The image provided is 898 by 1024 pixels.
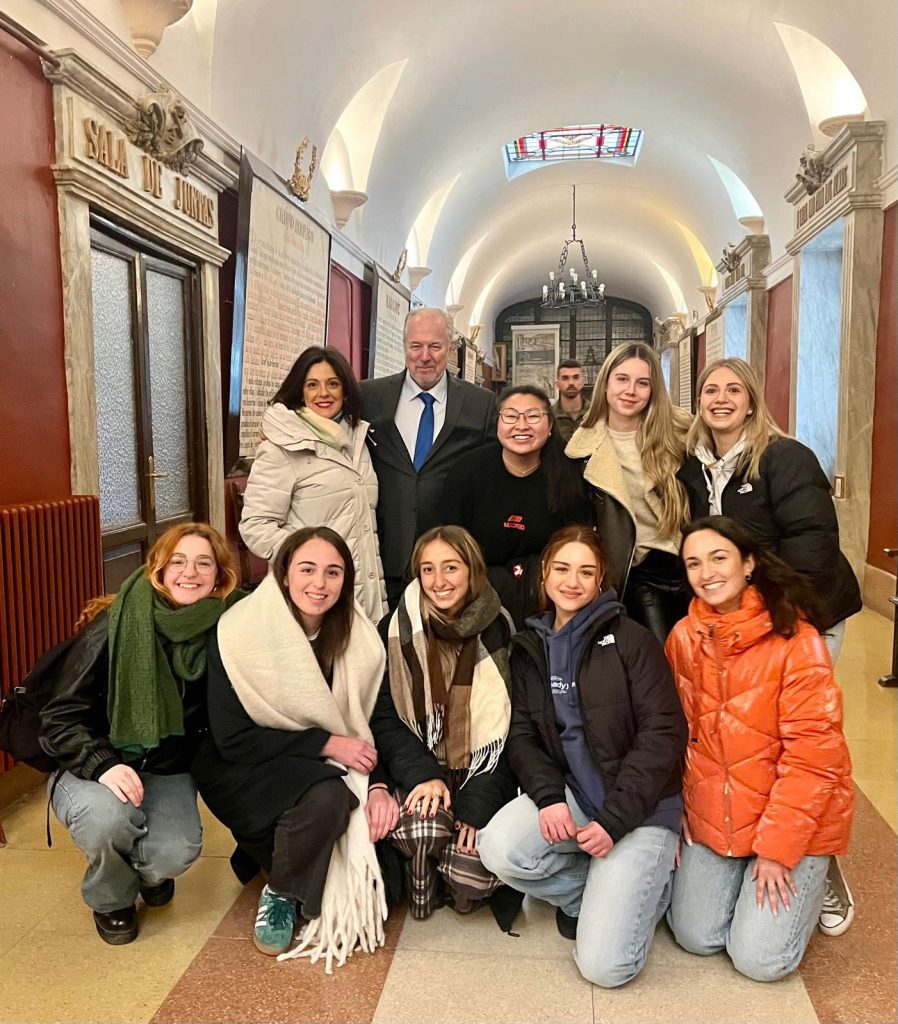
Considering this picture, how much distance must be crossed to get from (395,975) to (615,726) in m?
0.83

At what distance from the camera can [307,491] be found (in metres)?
2.99

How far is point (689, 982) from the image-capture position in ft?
6.63

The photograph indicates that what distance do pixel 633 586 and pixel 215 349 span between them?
3.34 m

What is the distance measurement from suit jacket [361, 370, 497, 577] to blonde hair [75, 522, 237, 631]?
89 cm

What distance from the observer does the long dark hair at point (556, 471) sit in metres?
2.71

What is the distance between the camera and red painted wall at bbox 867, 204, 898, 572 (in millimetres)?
5914

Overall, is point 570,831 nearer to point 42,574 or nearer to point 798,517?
point 798,517

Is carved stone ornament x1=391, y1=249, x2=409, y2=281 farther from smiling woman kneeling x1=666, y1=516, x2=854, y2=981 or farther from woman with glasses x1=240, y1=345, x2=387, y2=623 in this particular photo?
smiling woman kneeling x1=666, y1=516, x2=854, y2=981

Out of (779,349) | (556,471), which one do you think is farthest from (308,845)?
(779,349)

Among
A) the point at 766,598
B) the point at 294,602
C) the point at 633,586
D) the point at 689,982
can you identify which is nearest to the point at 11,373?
the point at 294,602

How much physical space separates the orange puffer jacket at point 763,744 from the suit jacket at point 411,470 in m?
1.34

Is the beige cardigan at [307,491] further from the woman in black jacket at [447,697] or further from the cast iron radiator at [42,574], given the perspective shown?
the cast iron radiator at [42,574]


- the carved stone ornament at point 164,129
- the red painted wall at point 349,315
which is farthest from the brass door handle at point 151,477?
the red painted wall at point 349,315

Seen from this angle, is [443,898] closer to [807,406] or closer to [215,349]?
[215,349]
